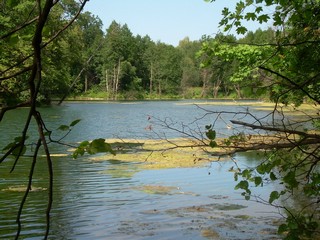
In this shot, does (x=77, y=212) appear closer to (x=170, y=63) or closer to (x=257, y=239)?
(x=257, y=239)

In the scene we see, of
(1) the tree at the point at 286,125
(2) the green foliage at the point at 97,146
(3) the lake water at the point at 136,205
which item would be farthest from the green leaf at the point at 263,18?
(2) the green foliage at the point at 97,146

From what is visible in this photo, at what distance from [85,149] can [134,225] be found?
6537 mm

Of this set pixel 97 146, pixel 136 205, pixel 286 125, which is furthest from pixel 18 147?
pixel 136 205

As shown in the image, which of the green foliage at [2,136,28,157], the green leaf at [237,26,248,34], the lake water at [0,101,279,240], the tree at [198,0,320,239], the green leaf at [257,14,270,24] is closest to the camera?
the green foliage at [2,136,28,157]

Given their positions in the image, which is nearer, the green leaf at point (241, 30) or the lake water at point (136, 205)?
the green leaf at point (241, 30)

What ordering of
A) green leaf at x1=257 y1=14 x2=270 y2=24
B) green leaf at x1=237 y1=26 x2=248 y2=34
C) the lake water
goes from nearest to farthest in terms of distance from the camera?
green leaf at x1=257 y1=14 x2=270 y2=24 → green leaf at x1=237 y1=26 x2=248 y2=34 → the lake water

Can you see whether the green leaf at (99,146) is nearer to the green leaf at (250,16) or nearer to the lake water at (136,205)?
the green leaf at (250,16)

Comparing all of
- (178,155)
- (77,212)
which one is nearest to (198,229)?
(77,212)

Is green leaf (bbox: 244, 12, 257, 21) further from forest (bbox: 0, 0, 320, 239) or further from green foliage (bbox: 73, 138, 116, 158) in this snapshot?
A: green foliage (bbox: 73, 138, 116, 158)

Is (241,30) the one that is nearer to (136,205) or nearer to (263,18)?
(263,18)

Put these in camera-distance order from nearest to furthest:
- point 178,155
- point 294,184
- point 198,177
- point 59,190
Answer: point 294,184 < point 59,190 < point 198,177 < point 178,155

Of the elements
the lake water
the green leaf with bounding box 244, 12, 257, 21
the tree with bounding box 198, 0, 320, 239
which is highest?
the green leaf with bounding box 244, 12, 257, 21

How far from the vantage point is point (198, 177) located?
40.2 ft

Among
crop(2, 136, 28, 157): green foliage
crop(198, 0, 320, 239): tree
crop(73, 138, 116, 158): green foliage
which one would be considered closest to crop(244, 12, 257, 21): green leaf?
crop(198, 0, 320, 239): tree
